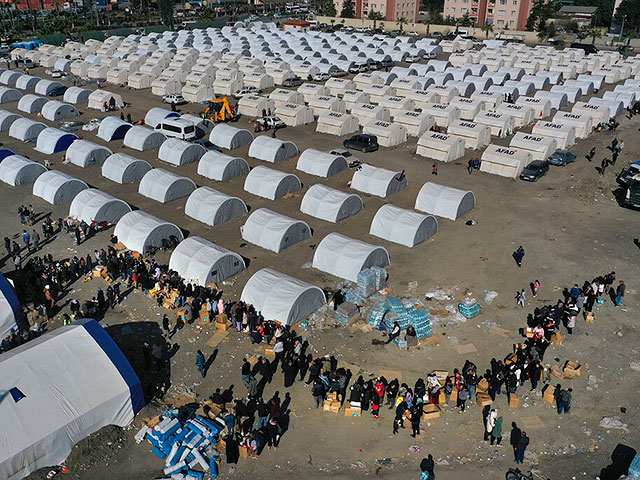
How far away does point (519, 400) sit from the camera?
19.4 metres

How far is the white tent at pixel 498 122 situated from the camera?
47906 millimetres

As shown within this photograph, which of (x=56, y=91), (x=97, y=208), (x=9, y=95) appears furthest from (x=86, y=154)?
(x=9, y=95)

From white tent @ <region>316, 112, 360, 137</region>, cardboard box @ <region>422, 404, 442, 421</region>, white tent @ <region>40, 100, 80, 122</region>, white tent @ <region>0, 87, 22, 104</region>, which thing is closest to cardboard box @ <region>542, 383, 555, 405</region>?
cardboard box @ <region>422, 404, 442, 421</region>

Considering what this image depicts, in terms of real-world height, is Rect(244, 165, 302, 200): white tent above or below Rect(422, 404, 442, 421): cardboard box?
above

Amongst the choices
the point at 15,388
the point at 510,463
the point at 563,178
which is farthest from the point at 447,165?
the point at 15,388

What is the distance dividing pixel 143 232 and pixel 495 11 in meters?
A: 111

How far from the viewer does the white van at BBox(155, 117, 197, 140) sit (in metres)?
45.7

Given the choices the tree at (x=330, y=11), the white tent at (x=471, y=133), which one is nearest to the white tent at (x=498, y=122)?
the white tent at (x=471, y=133)

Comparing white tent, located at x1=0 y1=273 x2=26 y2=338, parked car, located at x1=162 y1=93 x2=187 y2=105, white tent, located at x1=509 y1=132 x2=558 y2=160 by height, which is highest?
parked car, located at x1=162 y1=93 x2=187 y2=105

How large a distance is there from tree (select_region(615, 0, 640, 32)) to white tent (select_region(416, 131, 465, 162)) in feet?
258

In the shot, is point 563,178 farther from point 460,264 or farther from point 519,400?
point 519,400

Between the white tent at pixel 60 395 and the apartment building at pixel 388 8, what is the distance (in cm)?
12192

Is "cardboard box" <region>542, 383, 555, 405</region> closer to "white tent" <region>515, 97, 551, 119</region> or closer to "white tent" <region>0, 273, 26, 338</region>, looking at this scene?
"white tent" <region>0, 273, 26, 338</region>

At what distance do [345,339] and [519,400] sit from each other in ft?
22.6
